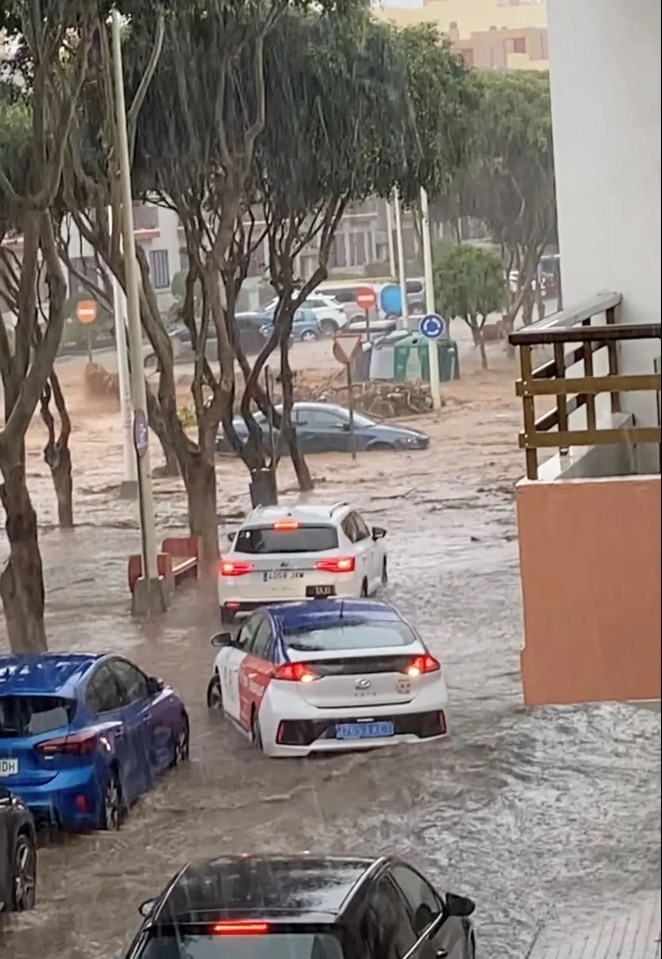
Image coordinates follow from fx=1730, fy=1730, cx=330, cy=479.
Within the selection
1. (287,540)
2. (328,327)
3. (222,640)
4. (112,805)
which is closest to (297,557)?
(287,540)

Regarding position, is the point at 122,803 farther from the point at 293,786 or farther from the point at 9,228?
the point at 9,228

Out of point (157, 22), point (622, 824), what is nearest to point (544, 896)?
point (622, 824)

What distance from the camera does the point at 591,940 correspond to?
4.01m

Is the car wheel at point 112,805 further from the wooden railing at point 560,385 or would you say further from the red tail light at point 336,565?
the wooden railing at point 560,385

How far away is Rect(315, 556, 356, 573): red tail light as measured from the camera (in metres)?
5.54

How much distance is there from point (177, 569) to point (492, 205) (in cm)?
160

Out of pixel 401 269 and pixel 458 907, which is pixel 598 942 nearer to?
pixel 458 907

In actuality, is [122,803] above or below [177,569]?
below

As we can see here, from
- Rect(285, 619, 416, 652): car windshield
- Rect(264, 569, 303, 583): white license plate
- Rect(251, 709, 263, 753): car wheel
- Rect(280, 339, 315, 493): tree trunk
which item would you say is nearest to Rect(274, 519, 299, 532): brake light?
Rect(264, 569, 303, 583): white license plate

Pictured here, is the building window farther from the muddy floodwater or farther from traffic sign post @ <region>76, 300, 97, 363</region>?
the muddy floodwater

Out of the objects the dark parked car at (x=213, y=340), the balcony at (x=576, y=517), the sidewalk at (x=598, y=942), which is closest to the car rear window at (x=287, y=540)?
the dark parked car at (x=213, y=340)

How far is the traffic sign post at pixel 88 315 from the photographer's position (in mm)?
5617

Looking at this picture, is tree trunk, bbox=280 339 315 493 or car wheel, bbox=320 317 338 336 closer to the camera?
car wheel, bbox=320 317 338 336

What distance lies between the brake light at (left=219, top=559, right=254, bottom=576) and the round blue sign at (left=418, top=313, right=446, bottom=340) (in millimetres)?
956
